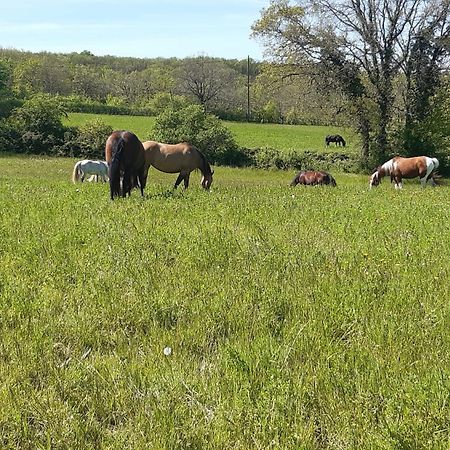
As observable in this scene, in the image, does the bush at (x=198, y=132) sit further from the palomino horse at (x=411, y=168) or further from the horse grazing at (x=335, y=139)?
the palomino horse at (x=411, y=168)

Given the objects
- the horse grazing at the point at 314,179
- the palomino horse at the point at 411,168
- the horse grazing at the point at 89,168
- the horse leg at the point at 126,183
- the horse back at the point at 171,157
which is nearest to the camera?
the horse leg at the point at 126,183

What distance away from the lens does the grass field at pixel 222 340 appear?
253cm

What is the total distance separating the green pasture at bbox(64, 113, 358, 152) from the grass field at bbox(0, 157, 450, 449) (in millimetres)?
34926

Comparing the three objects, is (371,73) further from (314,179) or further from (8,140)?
(8,140)

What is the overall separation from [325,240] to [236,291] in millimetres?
2574

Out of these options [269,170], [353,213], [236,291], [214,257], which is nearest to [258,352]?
[236,291]

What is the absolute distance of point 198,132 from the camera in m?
41.8

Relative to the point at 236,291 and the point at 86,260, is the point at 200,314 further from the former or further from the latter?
the point at 86,260

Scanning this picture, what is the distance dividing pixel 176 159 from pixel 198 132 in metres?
26.1

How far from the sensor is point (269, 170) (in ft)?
132

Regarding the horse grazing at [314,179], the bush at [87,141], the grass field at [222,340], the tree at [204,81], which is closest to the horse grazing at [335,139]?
the bush at [87,141]

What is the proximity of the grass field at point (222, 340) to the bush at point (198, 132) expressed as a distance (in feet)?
116

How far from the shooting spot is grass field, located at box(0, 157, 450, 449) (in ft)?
8.30

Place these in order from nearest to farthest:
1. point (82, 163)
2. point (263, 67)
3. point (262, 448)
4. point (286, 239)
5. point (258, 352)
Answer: point (262, 448)
point (258, 352)
point (286, 239)
point (82, 163)
point (263, 67)
